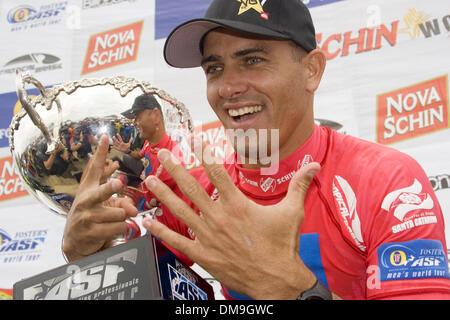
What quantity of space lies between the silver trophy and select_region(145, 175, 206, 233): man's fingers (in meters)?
0.29

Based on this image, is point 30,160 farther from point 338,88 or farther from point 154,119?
point 338,88

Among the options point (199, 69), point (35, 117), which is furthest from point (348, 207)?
point (199, 69)

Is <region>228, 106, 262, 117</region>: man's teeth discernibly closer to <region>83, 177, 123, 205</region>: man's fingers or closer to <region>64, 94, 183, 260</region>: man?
<region>64, 94, 183, 260</region>: man

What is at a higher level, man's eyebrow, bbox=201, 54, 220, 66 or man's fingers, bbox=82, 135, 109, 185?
man's eyebrow, bbox=201, 54, 220, 66

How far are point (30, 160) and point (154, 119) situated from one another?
0.31 m

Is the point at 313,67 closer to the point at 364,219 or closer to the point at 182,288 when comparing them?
the point at 364,219

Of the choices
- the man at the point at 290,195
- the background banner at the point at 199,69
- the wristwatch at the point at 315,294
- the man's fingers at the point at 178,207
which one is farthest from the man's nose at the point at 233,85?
the background banner at the point at 199,69

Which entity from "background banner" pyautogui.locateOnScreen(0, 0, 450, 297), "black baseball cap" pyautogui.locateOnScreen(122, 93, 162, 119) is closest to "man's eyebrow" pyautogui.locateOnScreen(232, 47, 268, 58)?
"black baseball cap" pyautogui.locateOnScreen(122, 93, 162, 119)

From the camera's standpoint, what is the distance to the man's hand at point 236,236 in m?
0.74

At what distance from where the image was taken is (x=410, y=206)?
0.89m

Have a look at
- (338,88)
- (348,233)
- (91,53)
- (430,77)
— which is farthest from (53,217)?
(430,77)

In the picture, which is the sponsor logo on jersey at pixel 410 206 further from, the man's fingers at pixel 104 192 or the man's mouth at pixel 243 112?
the man's fingers at pixel 104 192

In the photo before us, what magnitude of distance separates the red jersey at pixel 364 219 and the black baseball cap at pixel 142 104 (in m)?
0.31

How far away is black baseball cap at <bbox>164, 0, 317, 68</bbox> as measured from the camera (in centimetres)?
106
